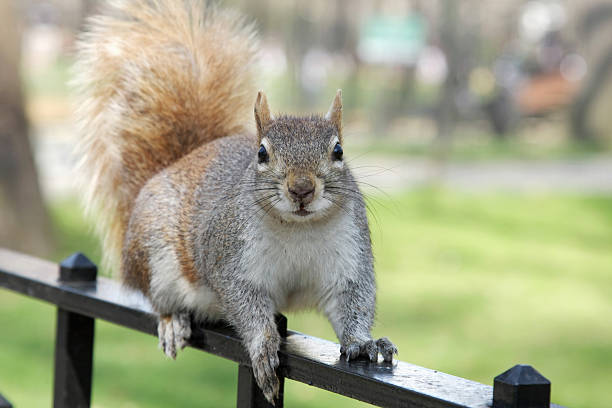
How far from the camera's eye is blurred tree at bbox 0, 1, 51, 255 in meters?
5.14

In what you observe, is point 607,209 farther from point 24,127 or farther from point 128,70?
point 128,70

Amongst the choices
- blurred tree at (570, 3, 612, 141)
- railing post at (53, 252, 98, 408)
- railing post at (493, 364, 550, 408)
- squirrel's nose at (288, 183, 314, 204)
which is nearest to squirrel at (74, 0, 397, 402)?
squirrel's nose at (288, 183, 314, 204)

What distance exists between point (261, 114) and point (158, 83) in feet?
1.99

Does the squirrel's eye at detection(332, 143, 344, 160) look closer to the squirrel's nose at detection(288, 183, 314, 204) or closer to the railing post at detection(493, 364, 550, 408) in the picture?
the squirrel's nose at detection(288, 183, 314, 204)

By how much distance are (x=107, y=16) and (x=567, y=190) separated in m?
7.18

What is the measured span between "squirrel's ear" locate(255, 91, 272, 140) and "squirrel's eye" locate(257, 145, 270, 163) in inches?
2.2

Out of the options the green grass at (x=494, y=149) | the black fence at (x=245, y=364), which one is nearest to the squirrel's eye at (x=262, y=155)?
the black fence at (x=245, y=364)

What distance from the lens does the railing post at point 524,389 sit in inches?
33.6

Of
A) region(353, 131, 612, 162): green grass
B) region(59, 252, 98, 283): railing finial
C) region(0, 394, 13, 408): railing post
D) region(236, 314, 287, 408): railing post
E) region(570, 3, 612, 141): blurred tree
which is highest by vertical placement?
region(570, 3, 612, 141): blurred tree

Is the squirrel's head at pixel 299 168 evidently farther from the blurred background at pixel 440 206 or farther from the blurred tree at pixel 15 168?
the blurred tree at pixel 15 168

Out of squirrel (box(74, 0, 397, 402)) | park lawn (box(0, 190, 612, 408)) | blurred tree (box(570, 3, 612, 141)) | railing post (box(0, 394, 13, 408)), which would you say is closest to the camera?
squirrel (box(74, 0, 397, 402))

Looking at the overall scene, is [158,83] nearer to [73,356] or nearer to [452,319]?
[73,356]

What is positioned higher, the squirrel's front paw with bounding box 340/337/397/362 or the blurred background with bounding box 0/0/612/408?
the blurred background with bounding box 0/0/612/408

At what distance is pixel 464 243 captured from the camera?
6.57 m
